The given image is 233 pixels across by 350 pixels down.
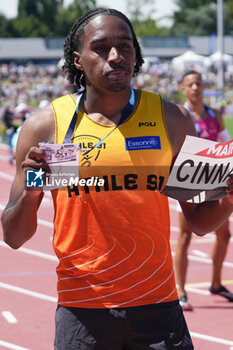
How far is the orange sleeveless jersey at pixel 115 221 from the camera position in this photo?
2.44m

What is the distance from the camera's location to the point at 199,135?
228 inches

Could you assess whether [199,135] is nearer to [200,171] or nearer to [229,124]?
[200,171]

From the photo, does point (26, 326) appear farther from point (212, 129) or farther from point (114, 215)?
point (114, 215)

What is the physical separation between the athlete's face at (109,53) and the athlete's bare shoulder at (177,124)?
0.73ft

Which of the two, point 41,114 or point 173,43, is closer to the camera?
point 41,114

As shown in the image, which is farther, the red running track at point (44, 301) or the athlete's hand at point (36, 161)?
the red running track at point (44, 301)

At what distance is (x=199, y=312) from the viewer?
576 centimetres

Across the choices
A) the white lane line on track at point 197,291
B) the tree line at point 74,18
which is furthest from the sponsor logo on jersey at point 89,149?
the tree line at point 74,18

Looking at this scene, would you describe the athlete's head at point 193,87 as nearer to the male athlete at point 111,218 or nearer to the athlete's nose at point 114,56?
the male athlete at point 111,218

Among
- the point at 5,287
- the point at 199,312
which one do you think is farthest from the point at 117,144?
the point at 5,287

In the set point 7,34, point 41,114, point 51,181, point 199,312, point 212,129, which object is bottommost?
point 7,34

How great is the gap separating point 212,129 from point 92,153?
3.50 metres

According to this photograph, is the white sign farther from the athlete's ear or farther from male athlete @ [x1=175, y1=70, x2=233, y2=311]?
male athlete @ [x1=175, y1=70, x2=233, y2=311]

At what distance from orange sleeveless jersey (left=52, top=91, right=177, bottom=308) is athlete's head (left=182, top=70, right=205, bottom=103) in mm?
3442
